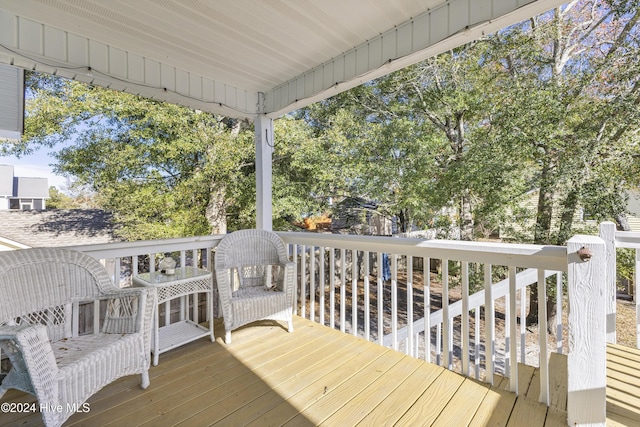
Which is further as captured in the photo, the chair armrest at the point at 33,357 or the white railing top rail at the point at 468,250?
the white railing top rail at the point at 468,250

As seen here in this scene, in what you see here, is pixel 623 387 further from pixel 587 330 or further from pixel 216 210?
pixel 216 210

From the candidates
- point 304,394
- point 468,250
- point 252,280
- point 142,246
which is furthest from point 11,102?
point 468,250

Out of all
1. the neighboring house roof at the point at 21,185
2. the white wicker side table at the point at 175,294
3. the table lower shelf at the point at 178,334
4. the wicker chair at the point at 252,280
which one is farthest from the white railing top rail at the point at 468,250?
the neighboring house roof at the point at 21,185

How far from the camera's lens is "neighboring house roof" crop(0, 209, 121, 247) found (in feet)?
25.5

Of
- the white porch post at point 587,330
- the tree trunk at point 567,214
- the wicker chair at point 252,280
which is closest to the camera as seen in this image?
the white porch post at point 587,330

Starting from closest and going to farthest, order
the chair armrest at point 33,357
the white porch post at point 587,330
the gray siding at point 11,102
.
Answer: the chair armrest at point 33,357 < the white porch post at point 587,330 < the gray siding at point 11,102

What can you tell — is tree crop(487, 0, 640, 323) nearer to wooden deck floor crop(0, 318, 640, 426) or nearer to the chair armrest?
wooden deck floor crop(0, 318, 640, 426)

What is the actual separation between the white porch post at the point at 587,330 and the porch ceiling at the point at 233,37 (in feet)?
5.01

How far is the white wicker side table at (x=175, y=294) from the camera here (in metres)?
2.45

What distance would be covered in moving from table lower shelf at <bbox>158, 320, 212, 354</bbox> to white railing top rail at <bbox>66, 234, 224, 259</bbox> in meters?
0.71

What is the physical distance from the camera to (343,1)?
2.18 m

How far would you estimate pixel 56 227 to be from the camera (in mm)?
8367

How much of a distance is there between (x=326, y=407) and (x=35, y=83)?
931 centimetres

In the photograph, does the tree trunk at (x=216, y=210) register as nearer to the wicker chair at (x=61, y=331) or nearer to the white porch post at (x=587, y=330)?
the wicker chair at (x=61, y=331)
